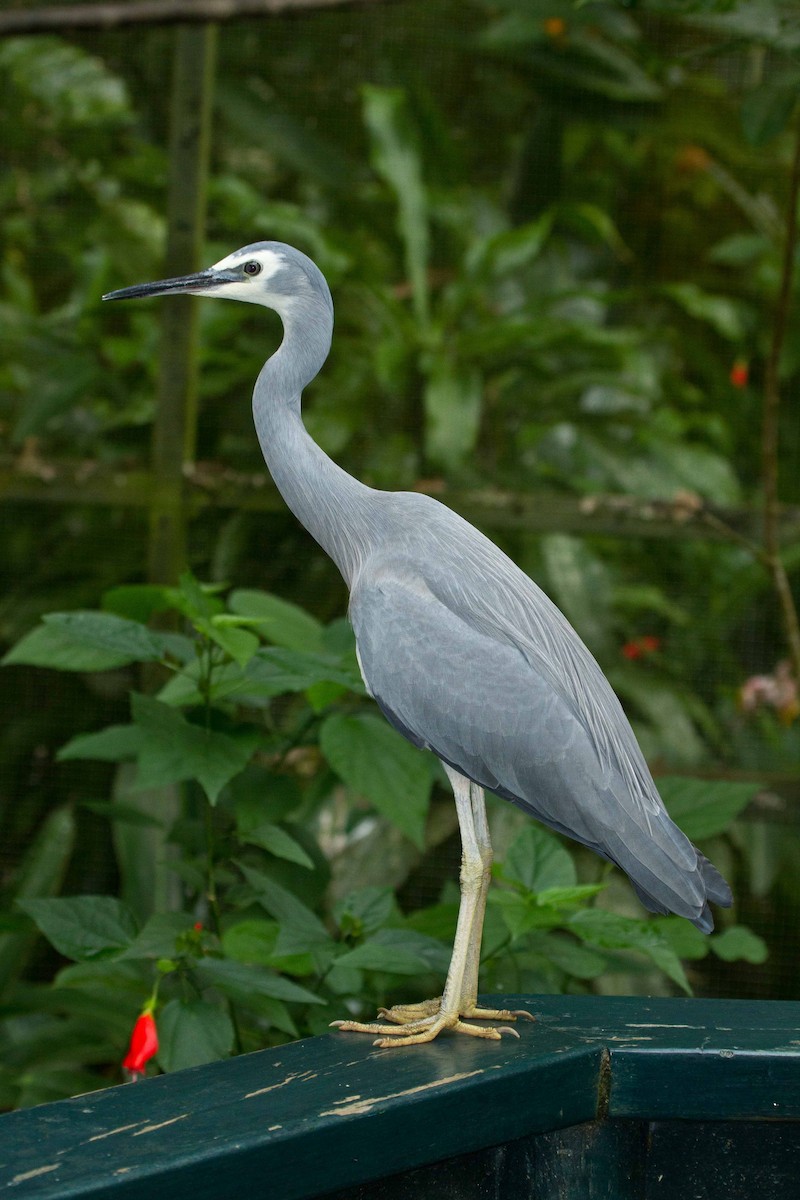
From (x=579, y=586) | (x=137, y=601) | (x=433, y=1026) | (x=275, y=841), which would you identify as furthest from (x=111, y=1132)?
(x=579, y=586)

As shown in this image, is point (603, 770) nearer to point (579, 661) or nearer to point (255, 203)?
point (579, 661)

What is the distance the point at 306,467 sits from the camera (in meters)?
1.32

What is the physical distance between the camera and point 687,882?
121 centimetres

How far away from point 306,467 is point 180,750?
0.50 meters

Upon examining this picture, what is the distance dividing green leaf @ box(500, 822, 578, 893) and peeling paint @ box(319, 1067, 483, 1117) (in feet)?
1.95

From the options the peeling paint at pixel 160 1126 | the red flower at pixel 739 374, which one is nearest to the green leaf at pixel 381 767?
the peeling paint at pixel 160 1126

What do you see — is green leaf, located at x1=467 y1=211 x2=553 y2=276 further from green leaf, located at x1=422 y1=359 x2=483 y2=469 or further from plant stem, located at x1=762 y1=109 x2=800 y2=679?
plant stem, located at x1=762 y1=109 x2=800 y2=679

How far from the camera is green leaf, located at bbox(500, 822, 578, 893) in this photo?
1610mm

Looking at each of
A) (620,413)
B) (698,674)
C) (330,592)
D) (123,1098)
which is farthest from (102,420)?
(123,1098)

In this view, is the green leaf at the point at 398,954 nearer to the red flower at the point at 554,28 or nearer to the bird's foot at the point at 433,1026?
the bird's foot at the point at 433,1026

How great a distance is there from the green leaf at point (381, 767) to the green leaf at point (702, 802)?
0.37 m

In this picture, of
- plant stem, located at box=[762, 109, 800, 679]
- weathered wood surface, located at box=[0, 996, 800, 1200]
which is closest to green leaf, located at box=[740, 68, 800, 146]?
plant stem, located at box=[762, 109, 800, 679]

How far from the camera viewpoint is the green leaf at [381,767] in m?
1.73

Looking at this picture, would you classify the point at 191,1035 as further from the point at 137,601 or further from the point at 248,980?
the point at 137,601
